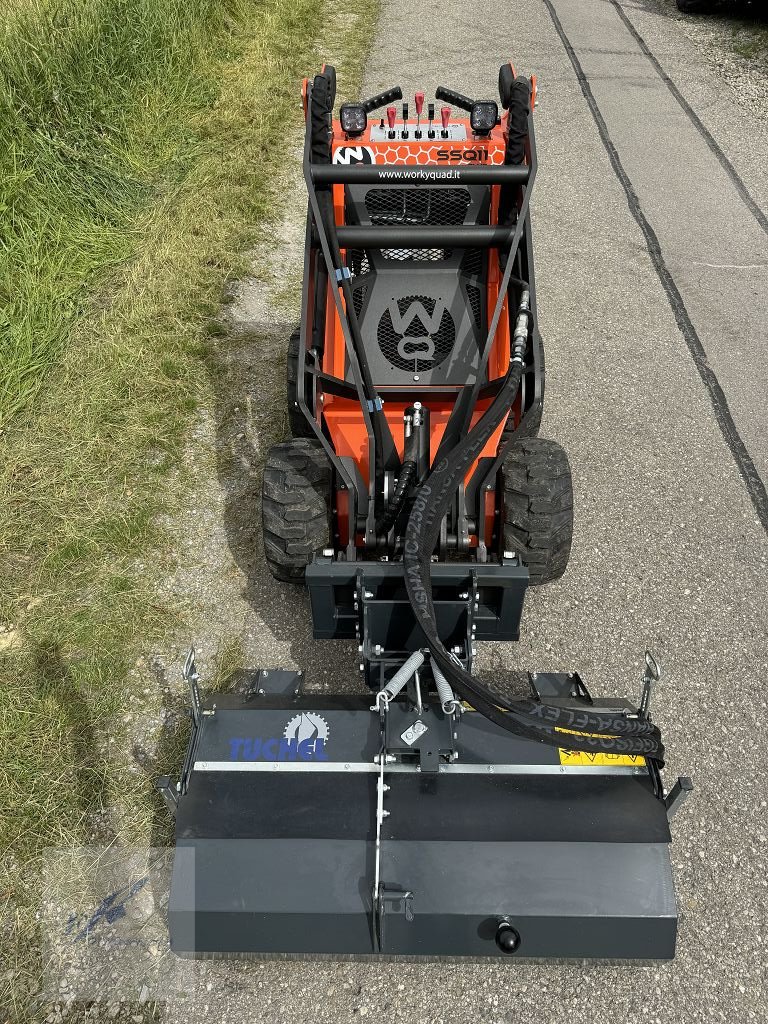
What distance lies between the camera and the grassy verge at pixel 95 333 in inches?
136

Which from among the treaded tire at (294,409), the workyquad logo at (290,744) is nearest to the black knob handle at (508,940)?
the workyquad logo at (290,744)

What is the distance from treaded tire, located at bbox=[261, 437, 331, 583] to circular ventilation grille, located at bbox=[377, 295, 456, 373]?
83cm

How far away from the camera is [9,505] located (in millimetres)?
4531

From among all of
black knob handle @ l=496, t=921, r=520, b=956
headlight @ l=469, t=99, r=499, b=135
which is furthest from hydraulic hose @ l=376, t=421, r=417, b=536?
headlight @ l=469, t=99, r=499, b=135

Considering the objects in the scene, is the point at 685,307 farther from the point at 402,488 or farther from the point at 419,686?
the point at 419,686

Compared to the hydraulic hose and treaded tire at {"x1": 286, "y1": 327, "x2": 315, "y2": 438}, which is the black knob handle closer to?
the hydraulic hose

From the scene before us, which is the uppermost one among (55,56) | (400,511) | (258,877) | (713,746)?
(55,56)

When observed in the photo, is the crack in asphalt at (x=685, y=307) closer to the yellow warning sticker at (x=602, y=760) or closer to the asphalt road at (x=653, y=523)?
the asphalt road at (x=653, y=523)

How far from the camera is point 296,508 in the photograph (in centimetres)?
339

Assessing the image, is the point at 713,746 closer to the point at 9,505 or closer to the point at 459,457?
the point at 459,457

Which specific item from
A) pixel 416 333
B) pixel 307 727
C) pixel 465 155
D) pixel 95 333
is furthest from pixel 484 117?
pixel 95 333

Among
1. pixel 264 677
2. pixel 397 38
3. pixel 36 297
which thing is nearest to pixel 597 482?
pixel 264 677

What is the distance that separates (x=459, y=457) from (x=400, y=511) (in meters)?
0.47

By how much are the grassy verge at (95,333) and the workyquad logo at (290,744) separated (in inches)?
33.7
